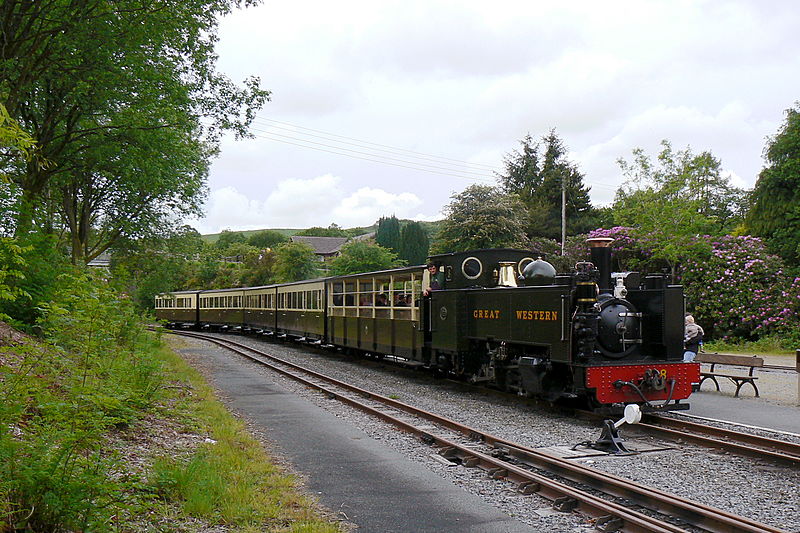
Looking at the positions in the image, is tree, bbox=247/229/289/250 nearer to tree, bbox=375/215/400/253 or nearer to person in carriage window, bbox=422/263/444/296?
tree, bbox=375/215/400/253

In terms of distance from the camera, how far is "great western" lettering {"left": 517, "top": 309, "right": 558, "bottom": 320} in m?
9.87

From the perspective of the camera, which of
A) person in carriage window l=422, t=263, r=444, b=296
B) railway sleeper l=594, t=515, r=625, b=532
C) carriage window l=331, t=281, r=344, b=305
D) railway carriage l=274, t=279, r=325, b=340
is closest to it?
railway sleeper l=594, t=515, r=625, b=532

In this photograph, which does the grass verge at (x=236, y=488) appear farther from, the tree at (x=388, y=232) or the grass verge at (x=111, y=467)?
the tree at (x=388, y=232)

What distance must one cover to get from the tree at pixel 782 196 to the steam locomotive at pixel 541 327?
54.6ft

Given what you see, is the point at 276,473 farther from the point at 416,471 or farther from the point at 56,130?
the point at 56,130

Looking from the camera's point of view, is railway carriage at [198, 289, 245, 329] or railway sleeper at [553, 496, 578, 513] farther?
railway carriage at [198, 289, 245, 329]

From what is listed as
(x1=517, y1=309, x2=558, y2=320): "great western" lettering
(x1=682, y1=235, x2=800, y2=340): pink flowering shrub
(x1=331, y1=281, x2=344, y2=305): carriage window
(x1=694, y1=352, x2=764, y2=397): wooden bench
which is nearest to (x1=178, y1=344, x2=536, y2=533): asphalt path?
(x1=517, y1=309, x2=558, y2=320): "great western" lettering

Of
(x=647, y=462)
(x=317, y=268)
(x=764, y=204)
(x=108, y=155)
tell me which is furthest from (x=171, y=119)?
(x=317, y=268)

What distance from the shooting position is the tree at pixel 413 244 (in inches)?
2500

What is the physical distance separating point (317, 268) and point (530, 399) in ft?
151

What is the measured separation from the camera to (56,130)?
1586 centimetres

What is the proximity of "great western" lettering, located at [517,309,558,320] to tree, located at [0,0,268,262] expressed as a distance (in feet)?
24.8

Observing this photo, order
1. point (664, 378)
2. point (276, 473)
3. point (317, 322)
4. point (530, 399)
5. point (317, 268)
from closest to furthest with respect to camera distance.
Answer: point (276, 473) → point (664, 378) → point (530, 399) → point (317, 322) → point (317, 268)

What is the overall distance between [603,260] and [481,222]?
27062 mm
